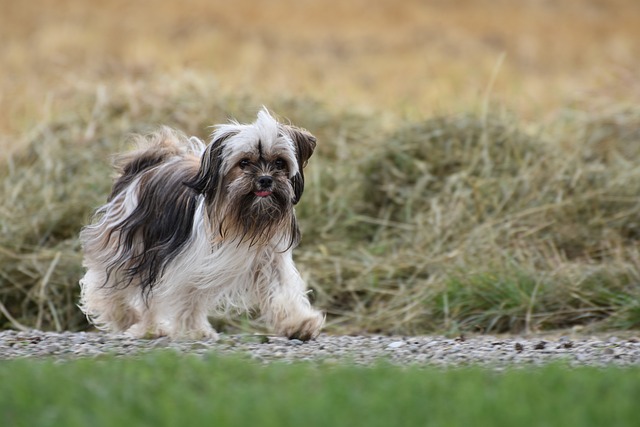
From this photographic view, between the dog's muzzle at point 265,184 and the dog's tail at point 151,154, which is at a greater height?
the dog's tail at point 151,154

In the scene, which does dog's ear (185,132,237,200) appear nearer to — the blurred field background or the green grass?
the green grass

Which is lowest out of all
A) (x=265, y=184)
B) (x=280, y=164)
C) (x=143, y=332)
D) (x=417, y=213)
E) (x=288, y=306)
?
(x=143, y=332)

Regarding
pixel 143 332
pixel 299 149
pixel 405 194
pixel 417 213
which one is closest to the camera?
pixel 299 149

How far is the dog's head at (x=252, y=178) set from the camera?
302 inches

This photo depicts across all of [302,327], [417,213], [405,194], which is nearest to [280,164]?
[302,327]

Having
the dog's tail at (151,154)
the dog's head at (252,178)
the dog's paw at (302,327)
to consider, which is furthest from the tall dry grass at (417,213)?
the dog's head at (252,178)

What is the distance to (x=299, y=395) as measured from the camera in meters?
5.29

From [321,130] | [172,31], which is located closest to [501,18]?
[172,31]

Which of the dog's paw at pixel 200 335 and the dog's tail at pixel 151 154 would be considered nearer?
the dog's paw at pixel 200 335

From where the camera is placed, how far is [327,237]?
497 inches

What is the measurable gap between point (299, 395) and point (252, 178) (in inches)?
103

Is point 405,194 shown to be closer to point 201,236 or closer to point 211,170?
point 201,236

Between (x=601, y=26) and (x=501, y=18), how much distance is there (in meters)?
3.12

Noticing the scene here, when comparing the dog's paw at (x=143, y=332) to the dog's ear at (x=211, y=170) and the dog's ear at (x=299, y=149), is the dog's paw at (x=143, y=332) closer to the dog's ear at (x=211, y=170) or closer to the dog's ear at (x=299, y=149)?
the dog's ear at (x=211, y=170)
